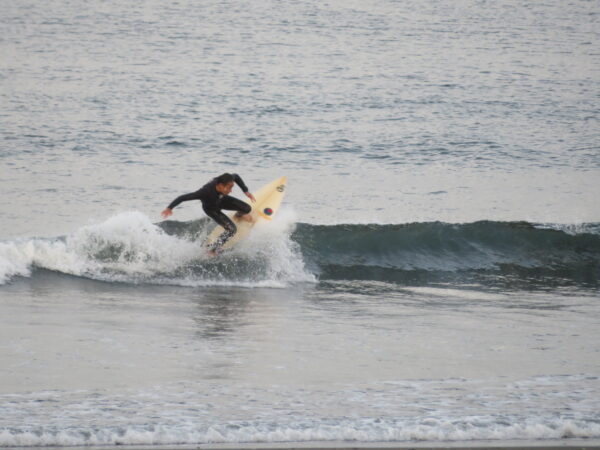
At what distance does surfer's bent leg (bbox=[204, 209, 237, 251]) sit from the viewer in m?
13.5

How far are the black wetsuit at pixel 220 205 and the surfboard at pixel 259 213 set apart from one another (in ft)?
0.55

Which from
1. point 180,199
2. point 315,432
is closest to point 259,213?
point 180,199

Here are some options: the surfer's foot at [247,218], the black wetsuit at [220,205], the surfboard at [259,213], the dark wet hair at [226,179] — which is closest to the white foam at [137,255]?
the surfboard at [259,213]

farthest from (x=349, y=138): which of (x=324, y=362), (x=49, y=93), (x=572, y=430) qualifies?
(x=572, y=430)

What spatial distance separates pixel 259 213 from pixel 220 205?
3.18 feet

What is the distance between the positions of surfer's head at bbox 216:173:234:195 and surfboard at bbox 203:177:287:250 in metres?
1.02

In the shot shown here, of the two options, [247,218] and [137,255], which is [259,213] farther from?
[137,255]

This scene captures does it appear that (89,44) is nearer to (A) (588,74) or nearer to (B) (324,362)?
(A) (588,74)

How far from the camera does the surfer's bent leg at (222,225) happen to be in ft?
44.4

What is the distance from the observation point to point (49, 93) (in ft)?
94.0

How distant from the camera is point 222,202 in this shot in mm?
13594

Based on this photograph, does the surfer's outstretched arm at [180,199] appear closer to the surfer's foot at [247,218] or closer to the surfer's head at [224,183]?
the surfer's head at [224,183]

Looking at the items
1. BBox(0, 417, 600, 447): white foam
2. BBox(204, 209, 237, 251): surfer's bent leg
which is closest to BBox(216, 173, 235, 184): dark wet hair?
BBox(204, 209, 237, 251): surfer's bent leg

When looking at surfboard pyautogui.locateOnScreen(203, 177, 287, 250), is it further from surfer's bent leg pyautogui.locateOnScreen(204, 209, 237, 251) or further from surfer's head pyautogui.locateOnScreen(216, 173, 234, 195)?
surfer's head pyautogui.locateOnScreen(216, 173, 234, 195)
